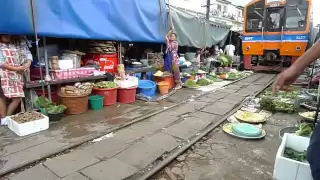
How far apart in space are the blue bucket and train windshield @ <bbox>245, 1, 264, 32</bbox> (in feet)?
25.4

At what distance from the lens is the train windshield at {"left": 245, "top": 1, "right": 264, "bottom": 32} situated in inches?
453

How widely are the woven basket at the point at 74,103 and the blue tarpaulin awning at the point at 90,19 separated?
136 centimetres

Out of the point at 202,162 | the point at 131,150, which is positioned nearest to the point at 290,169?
the point at 202,162

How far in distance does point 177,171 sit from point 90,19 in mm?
4124

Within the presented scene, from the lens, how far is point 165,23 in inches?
311

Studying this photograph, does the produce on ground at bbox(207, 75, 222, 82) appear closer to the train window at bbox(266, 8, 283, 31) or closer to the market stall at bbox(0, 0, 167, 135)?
the market stall at bbox(0, 0, 167, 135)

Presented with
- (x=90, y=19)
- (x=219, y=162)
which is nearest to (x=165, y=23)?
(x=90, y=19)

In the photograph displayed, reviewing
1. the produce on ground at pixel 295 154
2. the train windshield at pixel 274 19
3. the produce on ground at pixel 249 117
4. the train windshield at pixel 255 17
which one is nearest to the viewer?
the produce on ground at pixel 295 154

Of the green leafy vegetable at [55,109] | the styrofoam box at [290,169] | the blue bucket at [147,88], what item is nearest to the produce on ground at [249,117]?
the styrofoam box at [290,169]

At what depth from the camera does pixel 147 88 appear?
668 centimetres

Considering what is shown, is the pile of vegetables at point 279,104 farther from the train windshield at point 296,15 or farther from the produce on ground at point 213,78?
the train windshield at point 296,15

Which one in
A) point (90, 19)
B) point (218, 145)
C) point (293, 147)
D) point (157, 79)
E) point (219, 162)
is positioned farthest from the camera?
point (157, 79)

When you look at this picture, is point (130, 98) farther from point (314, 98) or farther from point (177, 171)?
point (314, 98)

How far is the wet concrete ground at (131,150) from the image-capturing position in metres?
2.79
